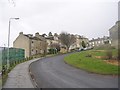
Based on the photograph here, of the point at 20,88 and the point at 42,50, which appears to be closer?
the point at 20,88

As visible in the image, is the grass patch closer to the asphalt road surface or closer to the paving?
the asphalt road surface

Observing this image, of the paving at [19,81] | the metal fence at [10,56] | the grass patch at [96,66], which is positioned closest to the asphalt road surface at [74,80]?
the paving at [19,81]

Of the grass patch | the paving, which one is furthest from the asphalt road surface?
the grass patch

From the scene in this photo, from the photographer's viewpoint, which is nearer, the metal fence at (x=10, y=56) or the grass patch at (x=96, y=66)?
the grass patch at (x=96, y=66)

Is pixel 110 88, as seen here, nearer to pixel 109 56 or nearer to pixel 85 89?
pixel 85 89

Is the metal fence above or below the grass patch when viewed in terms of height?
above

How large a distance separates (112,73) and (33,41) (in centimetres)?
6793

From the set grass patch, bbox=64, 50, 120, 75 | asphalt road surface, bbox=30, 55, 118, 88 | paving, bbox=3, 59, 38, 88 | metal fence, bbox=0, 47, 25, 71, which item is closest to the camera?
asphalt road surface, bbox=30, 55, 118, 88

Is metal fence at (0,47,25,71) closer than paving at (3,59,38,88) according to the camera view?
No

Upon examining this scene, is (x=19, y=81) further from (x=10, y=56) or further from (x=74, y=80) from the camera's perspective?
(x=10, y=56)

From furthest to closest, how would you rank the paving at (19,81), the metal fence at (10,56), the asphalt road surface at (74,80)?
the metal fence at (10,56) → the paving at (19,81) → the asphalt road surface at (74,80)

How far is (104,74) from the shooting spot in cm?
2781

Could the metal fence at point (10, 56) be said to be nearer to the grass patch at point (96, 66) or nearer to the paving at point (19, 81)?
the paving at point (19, 81)

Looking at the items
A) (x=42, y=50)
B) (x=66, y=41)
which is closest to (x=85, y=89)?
(x=42, y=50)
